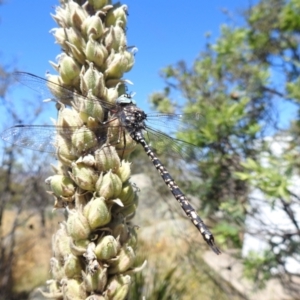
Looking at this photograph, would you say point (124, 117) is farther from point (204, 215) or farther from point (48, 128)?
point (204, 215)

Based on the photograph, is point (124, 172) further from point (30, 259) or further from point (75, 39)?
point (30, 259)

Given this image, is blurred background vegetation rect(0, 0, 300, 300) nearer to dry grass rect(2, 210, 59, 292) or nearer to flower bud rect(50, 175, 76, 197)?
flower bud rect(50, 175, 76, 197)

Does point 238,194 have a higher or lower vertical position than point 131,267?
higher

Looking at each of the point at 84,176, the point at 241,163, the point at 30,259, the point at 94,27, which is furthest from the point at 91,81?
the point at 30,259

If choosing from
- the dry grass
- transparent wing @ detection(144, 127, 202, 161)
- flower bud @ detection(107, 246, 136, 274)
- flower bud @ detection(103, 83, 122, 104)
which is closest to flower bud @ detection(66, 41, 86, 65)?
flower bud @ detection(103, 83, 122, 104)

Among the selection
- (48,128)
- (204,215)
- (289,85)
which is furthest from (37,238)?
(48,128)

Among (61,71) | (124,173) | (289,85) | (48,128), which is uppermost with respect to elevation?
(289,85)
